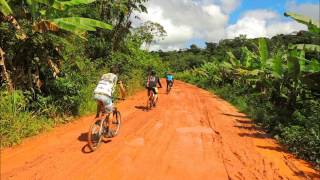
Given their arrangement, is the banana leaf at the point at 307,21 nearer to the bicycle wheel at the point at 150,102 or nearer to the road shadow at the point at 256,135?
the road shadow at the point at 256,135

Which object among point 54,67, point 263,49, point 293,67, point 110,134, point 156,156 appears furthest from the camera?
point 263,49

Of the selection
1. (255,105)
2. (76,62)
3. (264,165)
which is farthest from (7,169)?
(255,105)

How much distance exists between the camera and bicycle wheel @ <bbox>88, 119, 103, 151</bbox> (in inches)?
355

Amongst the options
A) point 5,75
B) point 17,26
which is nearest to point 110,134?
point 5,75

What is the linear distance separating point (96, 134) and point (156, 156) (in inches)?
60.6

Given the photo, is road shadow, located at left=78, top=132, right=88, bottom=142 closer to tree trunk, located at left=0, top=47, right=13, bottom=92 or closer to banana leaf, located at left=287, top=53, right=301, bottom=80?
tree trunk, located at left=0, top=47, right=13, bottom=92

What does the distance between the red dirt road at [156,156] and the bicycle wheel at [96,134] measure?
160 mm

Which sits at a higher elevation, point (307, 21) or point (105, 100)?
point (307, 21)

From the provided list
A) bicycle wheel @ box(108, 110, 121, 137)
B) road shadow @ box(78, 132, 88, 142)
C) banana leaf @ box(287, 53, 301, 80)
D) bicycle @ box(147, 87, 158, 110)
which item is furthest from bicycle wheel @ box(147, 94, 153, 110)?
banana leaf @ box(287, 53, 301, 80)

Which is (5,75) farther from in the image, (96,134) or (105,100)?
(96,134)

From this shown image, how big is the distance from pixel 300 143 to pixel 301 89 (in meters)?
3.75

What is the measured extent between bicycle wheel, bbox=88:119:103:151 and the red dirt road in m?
0.16

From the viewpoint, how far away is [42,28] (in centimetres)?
1071

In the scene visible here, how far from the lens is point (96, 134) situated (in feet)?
30.6
